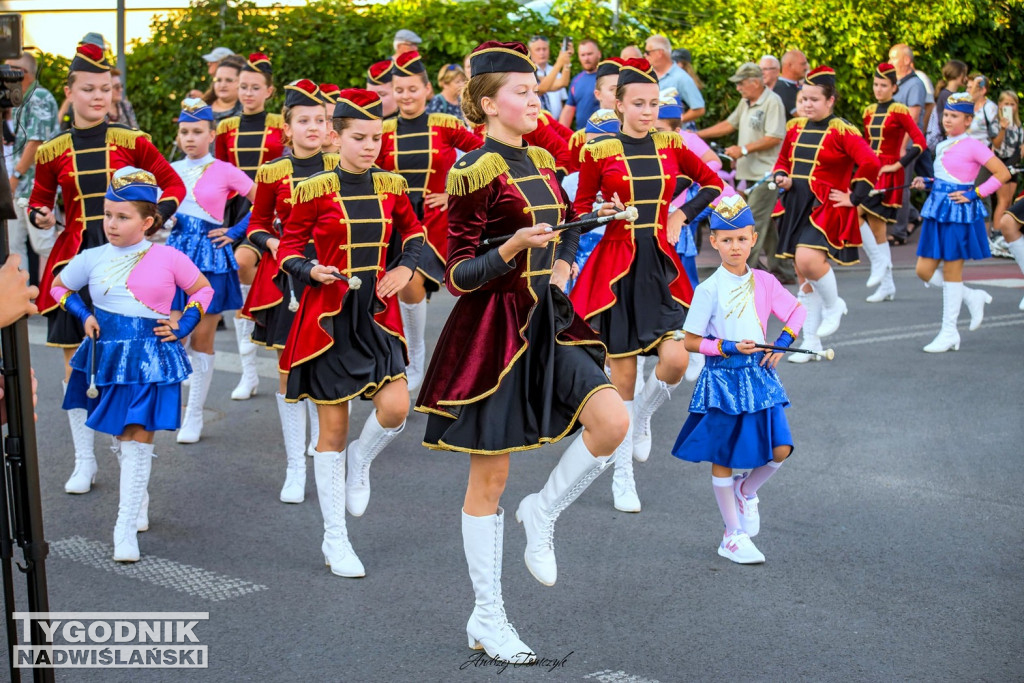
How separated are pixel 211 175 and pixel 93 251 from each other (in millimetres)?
2197

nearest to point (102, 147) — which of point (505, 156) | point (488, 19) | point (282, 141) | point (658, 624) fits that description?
point (282, 141)

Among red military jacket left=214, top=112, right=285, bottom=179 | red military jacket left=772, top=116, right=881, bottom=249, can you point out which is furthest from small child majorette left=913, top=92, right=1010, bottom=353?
red military jacket left=214, top=112, right=285, bottom=179

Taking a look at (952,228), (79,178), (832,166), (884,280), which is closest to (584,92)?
(884,280)

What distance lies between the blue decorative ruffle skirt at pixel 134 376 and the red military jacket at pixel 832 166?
18.4 feet

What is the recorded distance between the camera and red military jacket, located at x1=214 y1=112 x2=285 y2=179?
861 cm

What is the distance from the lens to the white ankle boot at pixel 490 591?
14.4ft

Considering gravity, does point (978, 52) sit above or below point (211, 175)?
above

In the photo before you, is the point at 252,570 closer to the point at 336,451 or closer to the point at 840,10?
the point at 336,451

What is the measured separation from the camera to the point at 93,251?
5.83m

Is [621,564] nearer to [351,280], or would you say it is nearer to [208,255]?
[351,280]

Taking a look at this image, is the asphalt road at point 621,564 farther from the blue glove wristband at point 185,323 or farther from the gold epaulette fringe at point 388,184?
the gold epaulette fringe at point 388,184

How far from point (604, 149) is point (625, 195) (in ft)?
0.88

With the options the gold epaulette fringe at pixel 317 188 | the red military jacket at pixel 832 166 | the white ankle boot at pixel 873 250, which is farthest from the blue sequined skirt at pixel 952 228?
the gold epaulette fringe at pixel 317 188

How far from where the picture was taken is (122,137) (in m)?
6.91
